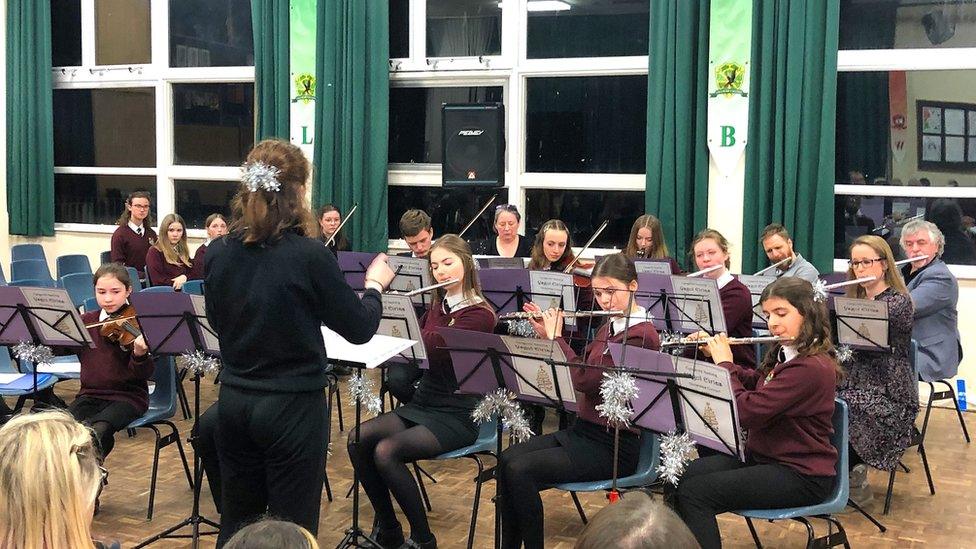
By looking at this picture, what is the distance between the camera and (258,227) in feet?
8.18

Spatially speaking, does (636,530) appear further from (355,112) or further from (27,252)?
(27,252)

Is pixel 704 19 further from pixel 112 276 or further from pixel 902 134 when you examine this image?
pixel 112 276

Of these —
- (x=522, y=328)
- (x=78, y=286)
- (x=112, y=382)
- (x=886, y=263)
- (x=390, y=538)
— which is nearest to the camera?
(x=390, y=538)

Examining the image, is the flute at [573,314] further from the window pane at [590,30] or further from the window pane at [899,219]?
the window pane at [590,30]

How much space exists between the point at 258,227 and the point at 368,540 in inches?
61.2

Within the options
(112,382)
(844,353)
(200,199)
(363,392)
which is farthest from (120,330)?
(200,199)

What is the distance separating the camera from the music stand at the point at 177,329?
3.72m

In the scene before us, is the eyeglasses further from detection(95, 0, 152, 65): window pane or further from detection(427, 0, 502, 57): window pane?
detection(95, 0, 152, 65): window pane

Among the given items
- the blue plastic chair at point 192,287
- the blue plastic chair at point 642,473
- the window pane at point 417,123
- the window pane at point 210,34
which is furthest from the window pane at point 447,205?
the blue plastic chair at point 642,473

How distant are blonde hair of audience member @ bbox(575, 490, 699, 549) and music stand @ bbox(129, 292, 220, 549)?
9.02 ft

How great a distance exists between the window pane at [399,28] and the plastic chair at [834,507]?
218 inches

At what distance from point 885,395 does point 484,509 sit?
1836 mm

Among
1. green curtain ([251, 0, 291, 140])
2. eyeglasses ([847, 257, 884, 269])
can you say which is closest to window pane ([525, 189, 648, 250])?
green curtain ([251, 0, 291, 140])

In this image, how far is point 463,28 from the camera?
7.69 m
